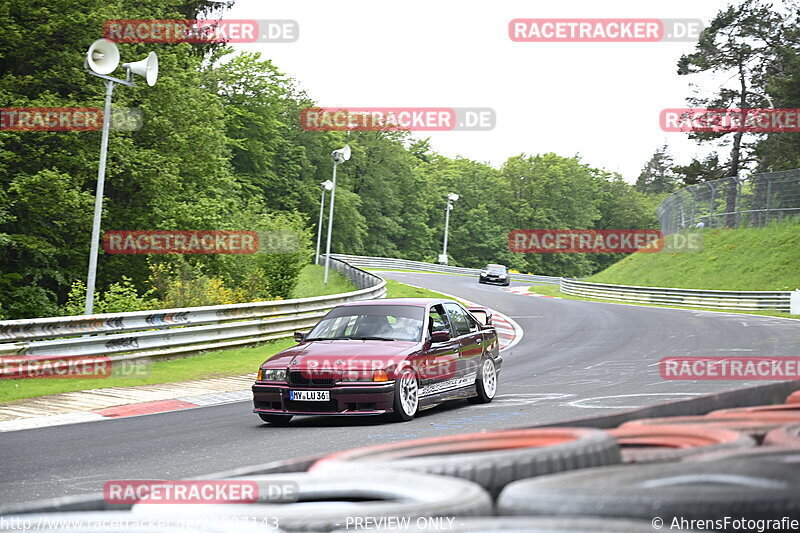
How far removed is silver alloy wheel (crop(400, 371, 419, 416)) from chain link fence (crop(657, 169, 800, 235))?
1528 inches

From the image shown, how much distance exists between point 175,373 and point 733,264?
38463 millimetres

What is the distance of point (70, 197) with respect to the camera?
A: 29344 mm

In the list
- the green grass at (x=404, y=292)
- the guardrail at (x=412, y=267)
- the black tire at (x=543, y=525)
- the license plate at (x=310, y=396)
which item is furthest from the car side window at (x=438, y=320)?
the guardrail at (x=412, y=267)

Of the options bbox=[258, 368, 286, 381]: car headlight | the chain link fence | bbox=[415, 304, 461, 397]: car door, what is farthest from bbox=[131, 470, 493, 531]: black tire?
the chain link fence

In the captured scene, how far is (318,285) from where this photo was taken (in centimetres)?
4581

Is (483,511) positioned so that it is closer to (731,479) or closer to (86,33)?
(731,479)

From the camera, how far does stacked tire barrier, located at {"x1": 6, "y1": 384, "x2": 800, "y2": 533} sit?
2.09m

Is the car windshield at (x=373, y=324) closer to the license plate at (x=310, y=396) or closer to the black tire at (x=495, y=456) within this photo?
the license plate at (x=310, y=396)

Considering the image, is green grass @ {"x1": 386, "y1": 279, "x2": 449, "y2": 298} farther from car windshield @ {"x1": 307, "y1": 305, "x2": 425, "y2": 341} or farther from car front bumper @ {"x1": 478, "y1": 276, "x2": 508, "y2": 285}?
car windshield @ {"x1": 307, "y1": 305, "x2": 425, "y2": 341}

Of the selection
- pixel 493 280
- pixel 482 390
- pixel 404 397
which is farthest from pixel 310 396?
pixel 493 280

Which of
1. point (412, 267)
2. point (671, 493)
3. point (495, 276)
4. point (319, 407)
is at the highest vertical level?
point (412, 267)

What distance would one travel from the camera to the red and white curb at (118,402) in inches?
439

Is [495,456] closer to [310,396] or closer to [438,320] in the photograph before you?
[310,396]

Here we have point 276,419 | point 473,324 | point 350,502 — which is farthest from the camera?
point 473,324
